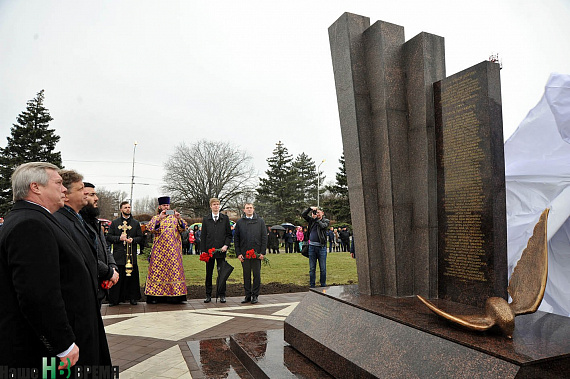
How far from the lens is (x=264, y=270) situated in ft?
45.8

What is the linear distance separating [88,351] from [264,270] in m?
11.8

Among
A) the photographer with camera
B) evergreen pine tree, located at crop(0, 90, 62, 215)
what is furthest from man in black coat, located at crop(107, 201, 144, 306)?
evergreen pine tree, located at crop(0, 90, 62, 215)

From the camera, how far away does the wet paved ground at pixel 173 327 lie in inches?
167

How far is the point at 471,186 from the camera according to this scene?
3752 millimetres

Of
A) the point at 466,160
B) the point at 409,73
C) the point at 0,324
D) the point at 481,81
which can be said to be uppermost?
the point at 409,73

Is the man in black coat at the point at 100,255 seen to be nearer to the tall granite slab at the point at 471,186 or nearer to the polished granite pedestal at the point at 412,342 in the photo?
the polished granite pedestal at the point at 412,342

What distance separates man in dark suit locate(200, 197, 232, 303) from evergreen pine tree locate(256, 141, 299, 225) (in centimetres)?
3485

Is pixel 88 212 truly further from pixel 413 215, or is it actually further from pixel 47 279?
pixel 413 215

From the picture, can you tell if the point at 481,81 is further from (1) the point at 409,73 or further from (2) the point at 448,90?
(1) the point at 409,73

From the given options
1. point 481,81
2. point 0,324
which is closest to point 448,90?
point 481,81

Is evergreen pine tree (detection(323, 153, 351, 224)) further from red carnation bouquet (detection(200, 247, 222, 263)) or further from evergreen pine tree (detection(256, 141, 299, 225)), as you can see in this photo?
red carnation bouquet (detection(200, 247, 222, 263))

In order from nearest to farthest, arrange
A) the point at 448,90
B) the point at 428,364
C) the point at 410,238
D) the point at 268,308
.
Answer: the point at 428,364
the point at 448,90
the point at 410,238
the point at 268,308

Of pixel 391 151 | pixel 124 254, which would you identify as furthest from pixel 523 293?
pixel 124 254

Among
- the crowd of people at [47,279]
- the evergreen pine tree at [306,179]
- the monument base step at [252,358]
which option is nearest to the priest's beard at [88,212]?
the crowd of people at [47,279]
